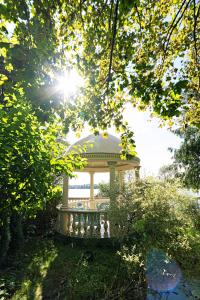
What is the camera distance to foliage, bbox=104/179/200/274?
452 cm

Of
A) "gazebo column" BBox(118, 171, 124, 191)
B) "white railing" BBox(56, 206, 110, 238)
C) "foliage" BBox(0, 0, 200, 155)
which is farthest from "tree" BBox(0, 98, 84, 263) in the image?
"gazebo column" BBox(118, 171, 124, 191)

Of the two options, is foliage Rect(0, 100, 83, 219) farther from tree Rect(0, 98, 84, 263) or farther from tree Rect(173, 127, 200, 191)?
tree Rect(173, 127, 200, 191)

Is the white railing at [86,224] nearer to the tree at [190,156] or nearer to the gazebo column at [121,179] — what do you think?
the gazebo column at [121,179]

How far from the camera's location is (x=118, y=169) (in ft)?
44.6

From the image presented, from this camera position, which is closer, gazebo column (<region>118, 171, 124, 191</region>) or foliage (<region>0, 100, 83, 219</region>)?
foliage (<region>0, 100, 83, 219</region>)

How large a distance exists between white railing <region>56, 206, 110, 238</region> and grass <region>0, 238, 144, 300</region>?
0.62 meters

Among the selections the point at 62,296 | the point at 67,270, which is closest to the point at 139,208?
the point at 67,270

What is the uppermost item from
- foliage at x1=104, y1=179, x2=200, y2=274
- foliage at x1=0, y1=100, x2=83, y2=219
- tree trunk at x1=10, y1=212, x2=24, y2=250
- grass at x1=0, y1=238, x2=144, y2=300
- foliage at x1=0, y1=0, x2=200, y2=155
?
foliage at x1=0, y1=0, x2=200, y2=155

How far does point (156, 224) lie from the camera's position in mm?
5375

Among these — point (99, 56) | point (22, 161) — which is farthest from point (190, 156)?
point (22, 161)

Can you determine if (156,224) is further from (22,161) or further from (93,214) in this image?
(93,214)

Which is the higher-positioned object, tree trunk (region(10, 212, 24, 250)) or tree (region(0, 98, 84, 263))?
tree (region(0, 98, 84, 263))

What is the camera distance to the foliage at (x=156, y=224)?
4520 mm

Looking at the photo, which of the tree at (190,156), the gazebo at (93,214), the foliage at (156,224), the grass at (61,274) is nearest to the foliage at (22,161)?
the grass at (61,274)
